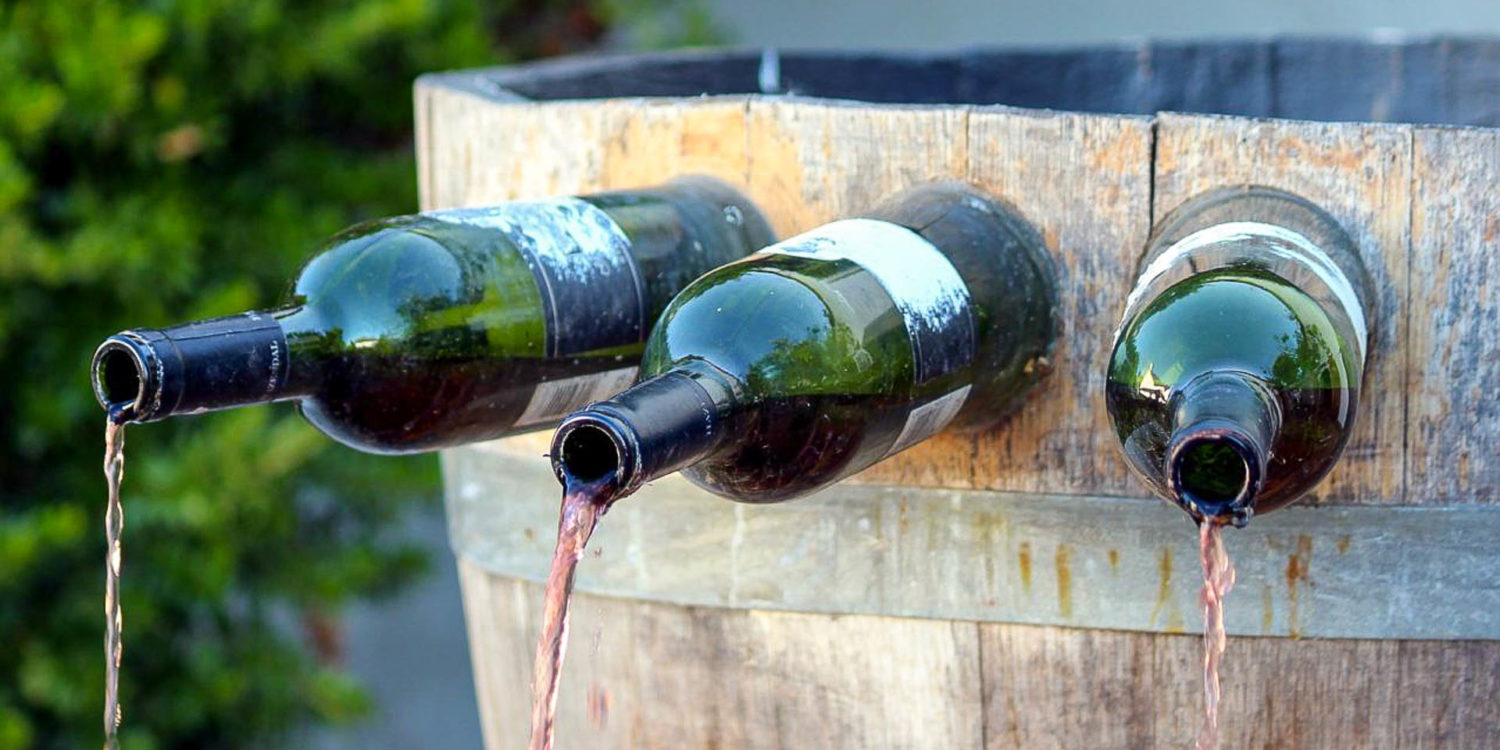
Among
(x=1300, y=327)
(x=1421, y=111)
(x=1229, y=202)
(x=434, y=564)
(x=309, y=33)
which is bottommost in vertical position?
(x=434, y=564)

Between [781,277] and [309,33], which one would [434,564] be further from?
[781,277]

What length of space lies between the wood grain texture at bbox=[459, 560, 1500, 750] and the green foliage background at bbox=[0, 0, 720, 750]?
1.09 m

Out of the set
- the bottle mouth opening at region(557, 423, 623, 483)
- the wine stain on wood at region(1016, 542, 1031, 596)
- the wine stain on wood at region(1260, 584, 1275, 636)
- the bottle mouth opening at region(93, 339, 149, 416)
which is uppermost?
the bottle mouth opening at region(93, 339, 149, 416)

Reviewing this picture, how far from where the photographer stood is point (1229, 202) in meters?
1.19

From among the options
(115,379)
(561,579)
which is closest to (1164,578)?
(561,579)

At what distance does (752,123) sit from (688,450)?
1.72ft

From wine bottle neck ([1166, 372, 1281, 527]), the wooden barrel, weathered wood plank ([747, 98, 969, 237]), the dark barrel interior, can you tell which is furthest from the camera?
the dark barrel interior

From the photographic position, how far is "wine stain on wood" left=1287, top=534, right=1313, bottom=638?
1.22 metres

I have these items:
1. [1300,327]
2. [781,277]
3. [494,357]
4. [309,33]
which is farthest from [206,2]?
[1300,327]

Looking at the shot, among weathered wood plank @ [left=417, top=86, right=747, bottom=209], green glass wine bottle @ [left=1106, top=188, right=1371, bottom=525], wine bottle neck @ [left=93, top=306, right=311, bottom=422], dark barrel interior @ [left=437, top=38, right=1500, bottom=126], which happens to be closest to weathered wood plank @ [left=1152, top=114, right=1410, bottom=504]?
green glass wine bottle @ [left=1106, top=188, right=1371, bottom=525]

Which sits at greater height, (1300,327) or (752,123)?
(752,123)

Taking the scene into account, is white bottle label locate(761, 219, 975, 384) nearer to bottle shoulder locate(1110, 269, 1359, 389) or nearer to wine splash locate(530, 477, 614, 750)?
bottle shoulder locate(1110, 269, 1359, 389)

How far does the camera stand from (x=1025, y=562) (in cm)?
127

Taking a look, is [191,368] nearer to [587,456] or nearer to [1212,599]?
[587,456]
